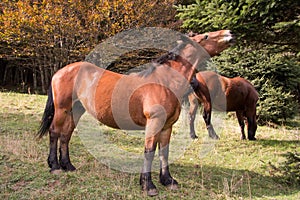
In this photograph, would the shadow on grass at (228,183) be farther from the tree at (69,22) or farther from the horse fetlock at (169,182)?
the tree at (69,22)

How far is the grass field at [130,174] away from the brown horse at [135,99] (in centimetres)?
29

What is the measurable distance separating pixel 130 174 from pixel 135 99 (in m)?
1.09

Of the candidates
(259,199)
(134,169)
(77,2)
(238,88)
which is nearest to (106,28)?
→ (77,2)

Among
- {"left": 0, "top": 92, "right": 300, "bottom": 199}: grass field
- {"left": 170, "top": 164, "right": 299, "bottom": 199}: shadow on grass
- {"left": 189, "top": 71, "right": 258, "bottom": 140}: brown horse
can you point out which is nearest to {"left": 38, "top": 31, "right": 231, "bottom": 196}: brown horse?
{"left": 0, "top": 92, "right": 300, "bottom": 199}: grass field

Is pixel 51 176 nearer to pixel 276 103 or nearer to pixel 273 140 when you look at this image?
pixel 273 140

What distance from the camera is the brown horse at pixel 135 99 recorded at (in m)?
3.52

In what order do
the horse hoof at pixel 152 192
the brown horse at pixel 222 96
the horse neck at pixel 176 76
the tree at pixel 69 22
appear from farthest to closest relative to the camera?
the tree at pixel 69 22
the brown horse at pixel 222 96
the horse neck at pixel 176 76
the horse hoof at pixel 152 192

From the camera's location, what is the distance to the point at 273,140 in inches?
282

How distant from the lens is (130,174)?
4.08m

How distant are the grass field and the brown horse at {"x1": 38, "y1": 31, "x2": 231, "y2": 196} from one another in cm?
29

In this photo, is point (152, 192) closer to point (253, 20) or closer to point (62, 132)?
point (62, 132)

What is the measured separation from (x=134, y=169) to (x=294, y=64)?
8007mm

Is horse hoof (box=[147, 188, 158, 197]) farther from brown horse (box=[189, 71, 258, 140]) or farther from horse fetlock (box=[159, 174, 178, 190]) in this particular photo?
brown horse (box=[189, 71, 258, 140])

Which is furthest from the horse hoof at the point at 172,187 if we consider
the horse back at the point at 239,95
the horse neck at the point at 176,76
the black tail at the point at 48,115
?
the horse back at the point at 239,95
